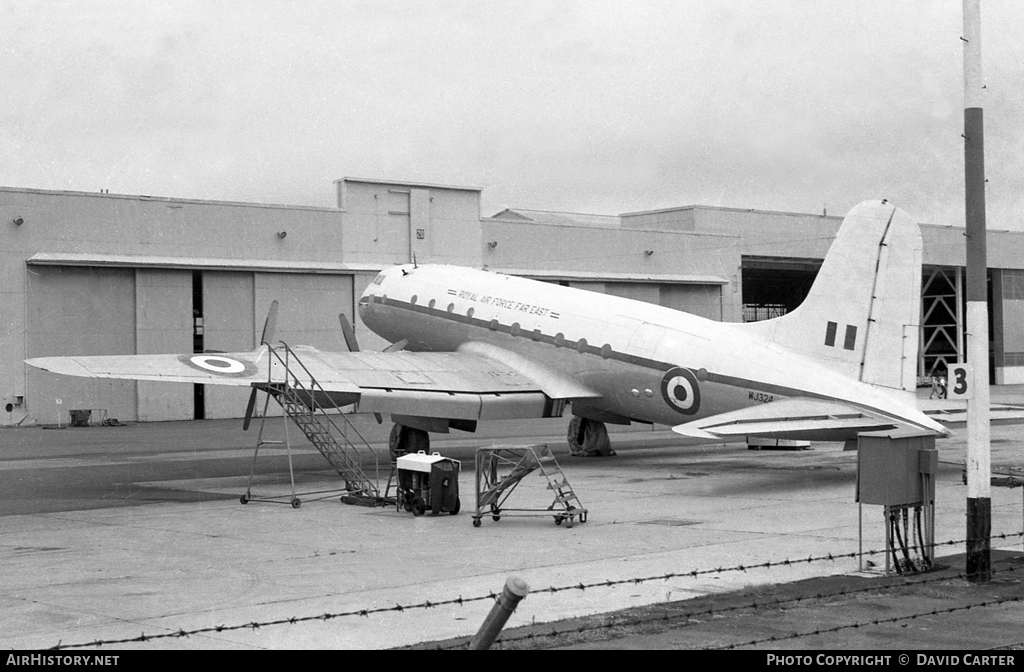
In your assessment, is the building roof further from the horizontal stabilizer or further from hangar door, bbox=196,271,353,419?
the horizontal stabilizer

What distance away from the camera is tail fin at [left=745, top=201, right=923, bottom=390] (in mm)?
24312

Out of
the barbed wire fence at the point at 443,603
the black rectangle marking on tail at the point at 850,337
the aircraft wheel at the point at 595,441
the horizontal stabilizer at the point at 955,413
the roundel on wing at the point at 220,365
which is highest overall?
the black rectangle marking on tail at the point at 850,337

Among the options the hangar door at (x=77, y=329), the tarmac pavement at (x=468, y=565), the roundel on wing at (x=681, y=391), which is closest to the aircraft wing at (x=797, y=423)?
the tarmac pavement at (x=468, y=565)

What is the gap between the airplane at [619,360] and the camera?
24359 millimetres

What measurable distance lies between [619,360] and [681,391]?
2.40m

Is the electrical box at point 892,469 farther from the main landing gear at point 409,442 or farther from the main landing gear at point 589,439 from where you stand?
the main landing gear at point 589,439

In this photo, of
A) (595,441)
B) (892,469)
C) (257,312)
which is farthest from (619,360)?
(257,312)

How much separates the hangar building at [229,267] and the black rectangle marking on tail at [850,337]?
1486 inches

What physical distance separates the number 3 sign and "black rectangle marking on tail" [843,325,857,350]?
10165mm

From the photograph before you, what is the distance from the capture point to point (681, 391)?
28.0 m

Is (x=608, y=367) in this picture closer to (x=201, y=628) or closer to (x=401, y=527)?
(x=401, y=527)

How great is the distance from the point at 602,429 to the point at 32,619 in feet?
78.6

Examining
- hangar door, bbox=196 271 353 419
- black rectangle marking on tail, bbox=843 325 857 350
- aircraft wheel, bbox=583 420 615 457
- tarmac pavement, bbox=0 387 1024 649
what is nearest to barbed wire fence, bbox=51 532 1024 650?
tarmac pavement, bbox=0 387 1024 649
